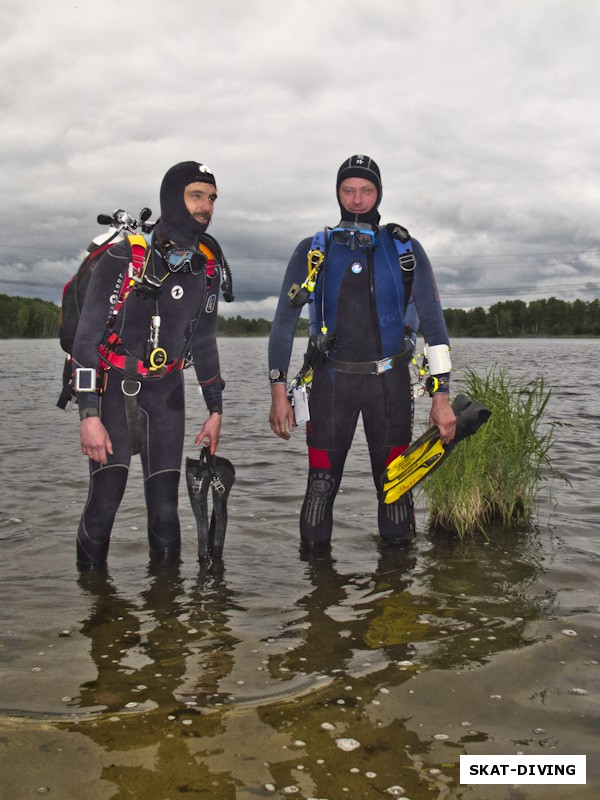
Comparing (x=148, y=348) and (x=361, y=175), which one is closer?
(x=148, y=348)

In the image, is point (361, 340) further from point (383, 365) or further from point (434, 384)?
point (434, 384)

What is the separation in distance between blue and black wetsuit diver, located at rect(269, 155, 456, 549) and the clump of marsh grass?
1.30 meters

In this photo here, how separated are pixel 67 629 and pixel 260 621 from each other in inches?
45.0

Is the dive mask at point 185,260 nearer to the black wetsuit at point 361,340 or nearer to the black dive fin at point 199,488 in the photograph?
the black wetsuit at point 361,340

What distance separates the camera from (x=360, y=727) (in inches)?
121

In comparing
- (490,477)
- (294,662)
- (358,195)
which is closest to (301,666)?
(294,662)

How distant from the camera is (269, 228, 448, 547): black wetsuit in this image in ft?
17.3

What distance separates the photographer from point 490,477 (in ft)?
22.2

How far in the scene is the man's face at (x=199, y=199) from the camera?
184 inches

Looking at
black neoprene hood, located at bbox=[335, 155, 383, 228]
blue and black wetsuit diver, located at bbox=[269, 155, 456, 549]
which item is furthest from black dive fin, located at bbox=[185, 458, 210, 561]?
black neoprene hood, located at bbox=[335, 155, 383, 228]

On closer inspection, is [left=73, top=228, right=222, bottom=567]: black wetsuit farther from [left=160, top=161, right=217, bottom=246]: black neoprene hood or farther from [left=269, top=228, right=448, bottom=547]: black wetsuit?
[left=269, top=228, right=448, bottom=547]: black wetsuit

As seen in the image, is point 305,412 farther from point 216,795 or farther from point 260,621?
point 216,795

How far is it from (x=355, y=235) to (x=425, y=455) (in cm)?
164

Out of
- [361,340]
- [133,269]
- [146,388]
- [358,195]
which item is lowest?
[146,388]
